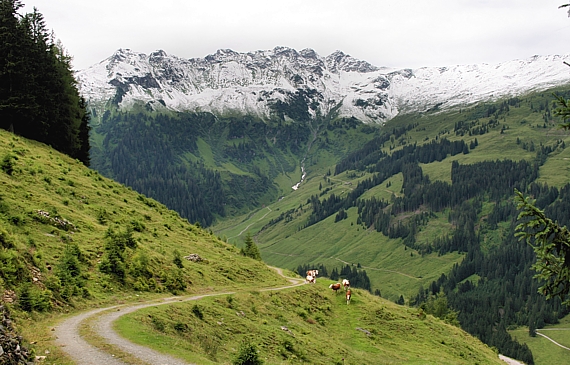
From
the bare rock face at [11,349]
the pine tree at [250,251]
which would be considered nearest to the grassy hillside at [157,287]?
the bare rock face at [11,349]

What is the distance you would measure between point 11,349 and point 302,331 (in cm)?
2420

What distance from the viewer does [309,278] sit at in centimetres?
5828

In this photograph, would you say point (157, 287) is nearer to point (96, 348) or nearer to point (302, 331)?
point (302, 331)

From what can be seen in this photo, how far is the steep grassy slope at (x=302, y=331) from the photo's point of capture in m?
25.2

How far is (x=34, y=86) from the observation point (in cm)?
7006

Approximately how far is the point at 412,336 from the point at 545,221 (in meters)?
30.0

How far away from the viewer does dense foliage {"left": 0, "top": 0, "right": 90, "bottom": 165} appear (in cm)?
6688

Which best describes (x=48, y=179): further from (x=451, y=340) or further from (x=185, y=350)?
(x=451, y=340)

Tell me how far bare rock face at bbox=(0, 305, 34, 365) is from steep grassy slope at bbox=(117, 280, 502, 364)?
5.69 metres

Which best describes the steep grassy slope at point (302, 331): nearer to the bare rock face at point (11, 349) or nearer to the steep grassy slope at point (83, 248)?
the steep grassy slope at point (83, 248)

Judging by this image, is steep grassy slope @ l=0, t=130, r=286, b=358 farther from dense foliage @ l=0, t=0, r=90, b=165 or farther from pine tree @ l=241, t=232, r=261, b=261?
dense foliage @ l=0, t=0, r=90, b=165

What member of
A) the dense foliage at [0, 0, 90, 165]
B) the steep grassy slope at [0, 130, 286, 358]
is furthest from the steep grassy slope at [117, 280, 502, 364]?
the dense foliage at [0, 0, 90, 165]

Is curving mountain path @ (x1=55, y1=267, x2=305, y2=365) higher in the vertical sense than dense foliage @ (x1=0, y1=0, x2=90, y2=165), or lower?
lower

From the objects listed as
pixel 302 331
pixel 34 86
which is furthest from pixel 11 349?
pixel 34 86
